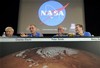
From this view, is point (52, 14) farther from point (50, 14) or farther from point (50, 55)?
point (50, 55)

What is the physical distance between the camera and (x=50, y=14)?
7062mm

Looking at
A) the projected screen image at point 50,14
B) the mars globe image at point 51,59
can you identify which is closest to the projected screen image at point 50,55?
the mars globe image at point 51,59

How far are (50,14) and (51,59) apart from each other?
5.44 meters

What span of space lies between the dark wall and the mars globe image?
5397 millimetres

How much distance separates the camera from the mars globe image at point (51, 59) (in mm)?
1656

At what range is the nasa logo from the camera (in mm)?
7070

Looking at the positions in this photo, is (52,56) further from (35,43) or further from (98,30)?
(98,30)

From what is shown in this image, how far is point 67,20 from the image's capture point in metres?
7.05

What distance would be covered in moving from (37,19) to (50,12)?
17.7 inches

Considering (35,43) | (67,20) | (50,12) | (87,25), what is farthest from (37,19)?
(35,43)

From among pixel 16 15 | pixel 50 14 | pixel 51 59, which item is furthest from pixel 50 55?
pixel 16 15

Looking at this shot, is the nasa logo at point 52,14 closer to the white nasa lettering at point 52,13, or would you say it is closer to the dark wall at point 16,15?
the white nasa lettering at point 52,13

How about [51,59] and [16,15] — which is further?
[16,15]

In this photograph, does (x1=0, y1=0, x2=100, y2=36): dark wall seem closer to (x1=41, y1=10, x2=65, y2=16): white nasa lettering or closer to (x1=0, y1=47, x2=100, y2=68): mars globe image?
(x1=41, y1=10, x2=65, y2=16): white nasa lettering
